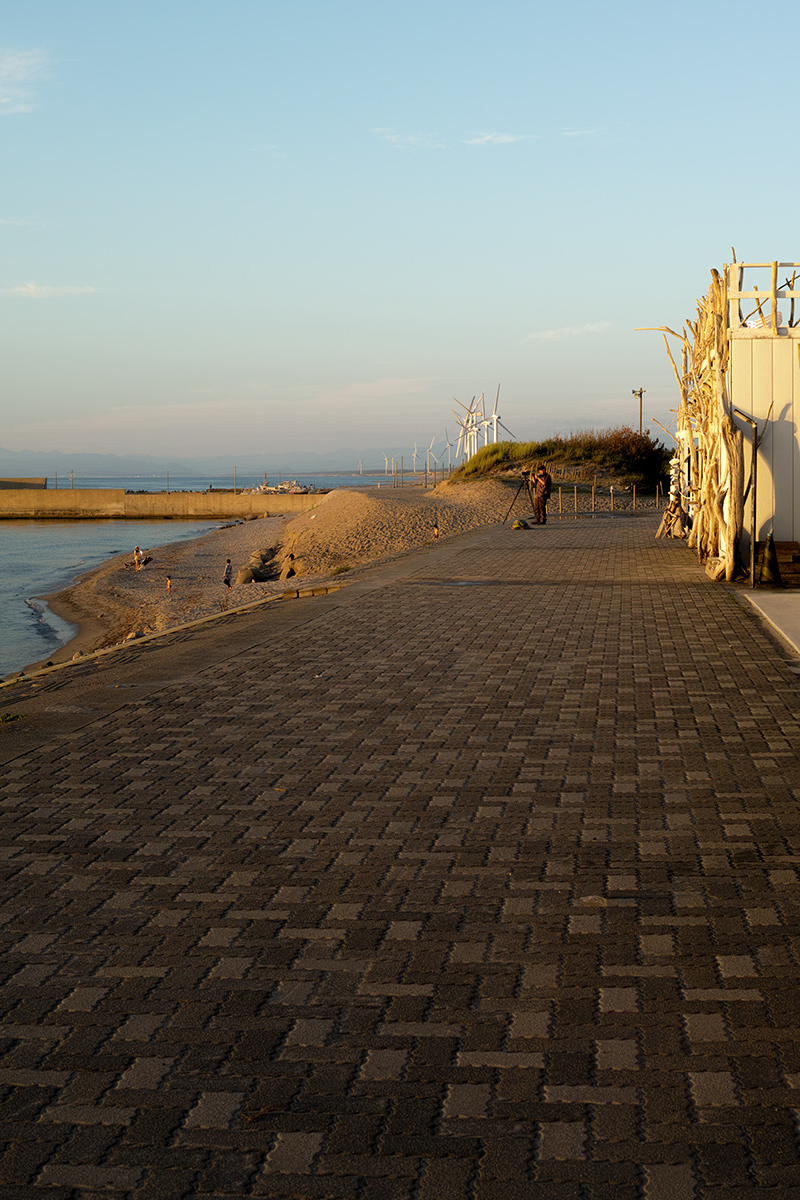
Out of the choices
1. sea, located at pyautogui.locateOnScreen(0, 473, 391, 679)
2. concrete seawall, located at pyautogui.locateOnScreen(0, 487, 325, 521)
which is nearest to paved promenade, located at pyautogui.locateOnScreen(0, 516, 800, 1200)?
sea, located at pyautogui.locateOnScreen(0, 473, 391, 679)

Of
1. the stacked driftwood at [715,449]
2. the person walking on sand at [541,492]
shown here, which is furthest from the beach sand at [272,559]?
the stacked driftwood at [715,449]

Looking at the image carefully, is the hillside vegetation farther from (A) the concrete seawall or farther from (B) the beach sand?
(A) the concrete seawall

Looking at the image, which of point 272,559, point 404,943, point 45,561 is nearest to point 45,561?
point 45,561

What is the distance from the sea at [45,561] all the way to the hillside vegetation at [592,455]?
18.1 meters

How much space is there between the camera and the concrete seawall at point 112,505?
281 ft

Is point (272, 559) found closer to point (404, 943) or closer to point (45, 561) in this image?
point (45, 561)

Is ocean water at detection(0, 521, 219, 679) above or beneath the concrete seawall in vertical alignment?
beneath

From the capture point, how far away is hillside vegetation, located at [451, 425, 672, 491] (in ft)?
171

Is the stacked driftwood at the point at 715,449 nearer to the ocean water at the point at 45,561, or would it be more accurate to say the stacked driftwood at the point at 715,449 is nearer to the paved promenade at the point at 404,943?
the paved promenade at the point at 404,943

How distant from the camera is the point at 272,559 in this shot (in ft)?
117

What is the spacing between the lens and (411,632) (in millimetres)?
10930

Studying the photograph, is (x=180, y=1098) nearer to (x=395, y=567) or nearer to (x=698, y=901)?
(x=698, y=901)

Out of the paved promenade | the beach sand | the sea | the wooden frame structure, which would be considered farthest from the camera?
the beach sand

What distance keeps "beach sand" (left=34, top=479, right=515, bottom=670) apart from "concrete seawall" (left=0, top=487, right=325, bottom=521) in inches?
1465
